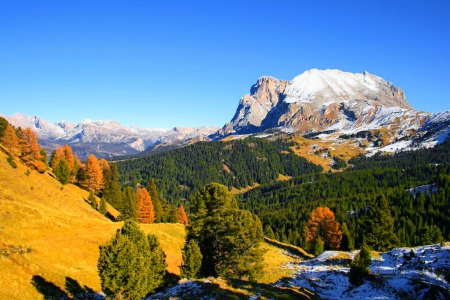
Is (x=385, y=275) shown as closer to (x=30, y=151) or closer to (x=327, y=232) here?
(x=327, y=232)

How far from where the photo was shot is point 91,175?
311 feet

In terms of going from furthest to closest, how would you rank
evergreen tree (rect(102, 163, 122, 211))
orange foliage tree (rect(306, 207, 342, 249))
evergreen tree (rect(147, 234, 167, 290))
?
evergreen tree (rect(102, 163, 122, 211)) → orange foliage tree (rect(306, 207, 342, 249)) → evergreen tree (rect(147, 234, 167, 290))

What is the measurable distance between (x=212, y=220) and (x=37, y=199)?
156ft

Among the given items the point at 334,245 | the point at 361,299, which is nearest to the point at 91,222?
the point at 361,299

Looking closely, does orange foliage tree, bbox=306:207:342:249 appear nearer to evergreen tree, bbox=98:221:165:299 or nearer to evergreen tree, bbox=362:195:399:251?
evergreen tree, bbox=362:195:399:251

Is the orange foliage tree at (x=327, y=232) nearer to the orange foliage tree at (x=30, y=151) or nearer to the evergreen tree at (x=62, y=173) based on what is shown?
the evergreen tree at (x=62, y=173)

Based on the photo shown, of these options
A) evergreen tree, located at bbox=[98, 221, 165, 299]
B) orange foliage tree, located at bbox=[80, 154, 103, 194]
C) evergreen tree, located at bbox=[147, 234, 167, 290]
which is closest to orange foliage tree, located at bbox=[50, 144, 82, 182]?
orange foliage tree, located at bbox=[80, 154, 103, 194]

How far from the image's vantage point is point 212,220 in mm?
44531

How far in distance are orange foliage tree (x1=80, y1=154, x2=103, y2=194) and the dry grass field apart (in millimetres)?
23536

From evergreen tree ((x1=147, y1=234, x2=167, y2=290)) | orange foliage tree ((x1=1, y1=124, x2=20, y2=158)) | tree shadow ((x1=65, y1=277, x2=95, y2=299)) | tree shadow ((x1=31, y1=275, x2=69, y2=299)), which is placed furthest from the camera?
orange foliage tree ((x1=1, y1=124, x2=20, y2=158))

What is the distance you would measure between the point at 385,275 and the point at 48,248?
4802cm

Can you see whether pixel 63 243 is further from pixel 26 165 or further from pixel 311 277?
pixel 26 165

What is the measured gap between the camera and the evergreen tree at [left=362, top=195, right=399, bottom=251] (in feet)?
224

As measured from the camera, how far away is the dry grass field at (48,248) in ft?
105
